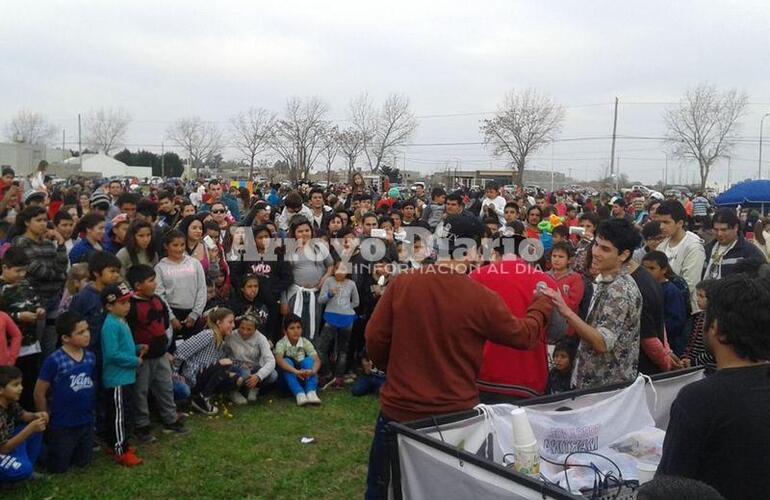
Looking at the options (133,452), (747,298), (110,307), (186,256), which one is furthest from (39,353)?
(747,298)

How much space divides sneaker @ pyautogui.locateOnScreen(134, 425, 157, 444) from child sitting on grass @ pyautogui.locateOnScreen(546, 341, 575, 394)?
3321mm

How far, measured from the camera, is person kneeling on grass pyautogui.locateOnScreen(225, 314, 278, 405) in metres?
6.55

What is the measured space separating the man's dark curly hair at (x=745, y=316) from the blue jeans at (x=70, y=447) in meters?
4.50

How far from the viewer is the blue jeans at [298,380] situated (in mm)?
6734

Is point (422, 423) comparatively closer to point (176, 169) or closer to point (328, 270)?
point (328, 270)

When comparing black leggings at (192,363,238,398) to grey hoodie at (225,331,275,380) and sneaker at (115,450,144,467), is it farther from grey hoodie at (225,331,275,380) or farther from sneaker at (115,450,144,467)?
sneaker at (115,450,144,467)

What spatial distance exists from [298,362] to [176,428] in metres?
1.61

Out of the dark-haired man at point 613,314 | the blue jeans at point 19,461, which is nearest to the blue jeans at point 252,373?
the blue jeans at point 19,461

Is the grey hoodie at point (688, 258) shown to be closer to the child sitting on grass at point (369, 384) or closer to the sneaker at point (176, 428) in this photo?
the child sitting on grass at point (369, 384)

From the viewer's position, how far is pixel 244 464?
5004 mm

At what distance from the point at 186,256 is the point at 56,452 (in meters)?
2.22

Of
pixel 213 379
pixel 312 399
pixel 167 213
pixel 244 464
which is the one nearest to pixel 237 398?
pixel 213 379

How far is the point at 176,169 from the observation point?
60844 mm

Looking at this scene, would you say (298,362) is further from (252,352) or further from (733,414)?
(733,414)
